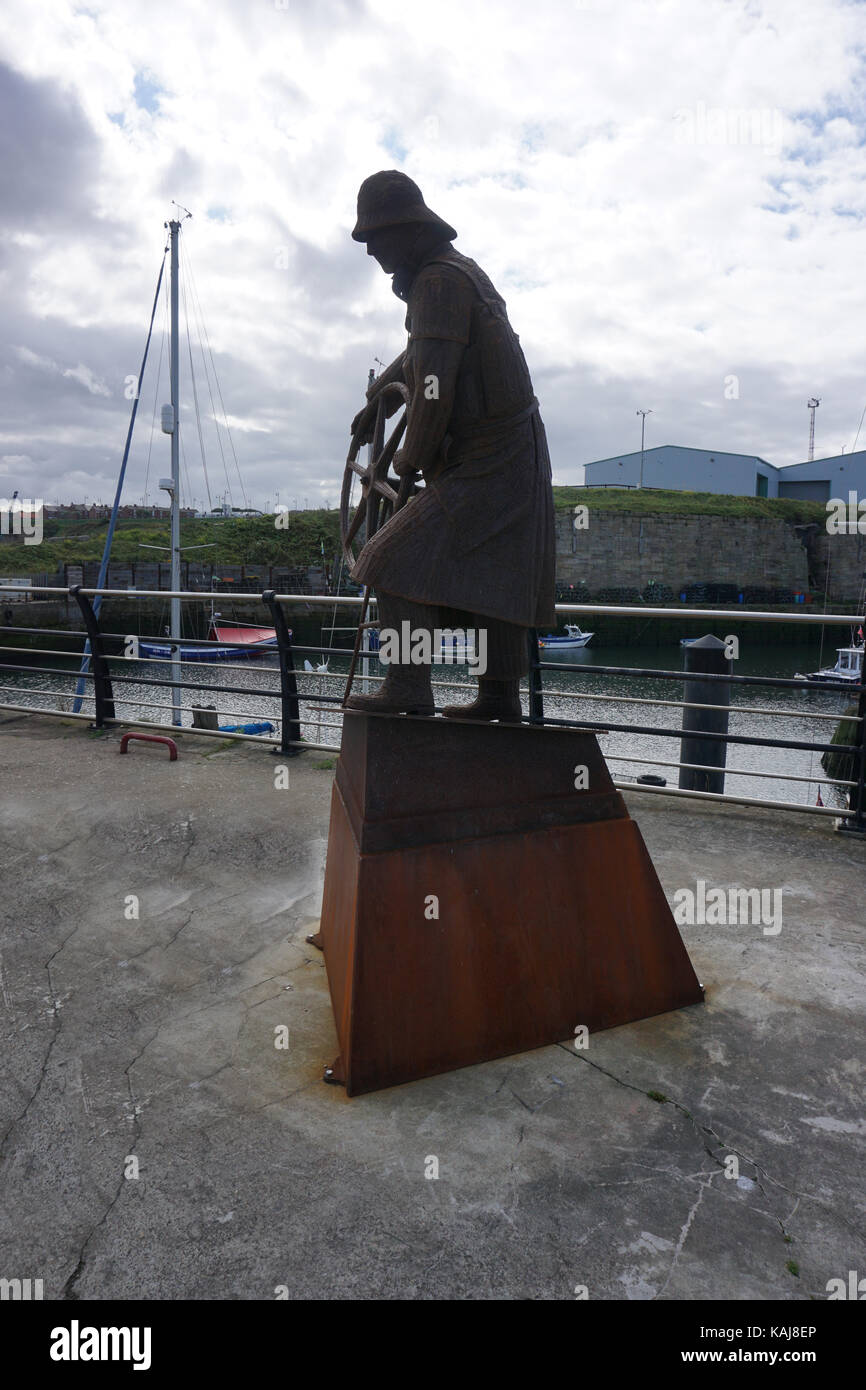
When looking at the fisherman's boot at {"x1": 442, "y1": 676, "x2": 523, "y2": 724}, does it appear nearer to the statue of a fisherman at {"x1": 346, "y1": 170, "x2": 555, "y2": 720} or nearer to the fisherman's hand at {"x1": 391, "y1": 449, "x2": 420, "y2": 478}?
the statue of a fisherman at {"x1": 346, "y1": 170, "x2": 555, "y2": 720}

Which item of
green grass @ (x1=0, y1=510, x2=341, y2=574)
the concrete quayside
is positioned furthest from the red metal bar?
green grass @ (x1=0, y1=510, x2=341, y2=574)

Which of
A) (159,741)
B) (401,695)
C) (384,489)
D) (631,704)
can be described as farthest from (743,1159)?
(631,704)

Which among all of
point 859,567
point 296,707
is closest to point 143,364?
point 296,707

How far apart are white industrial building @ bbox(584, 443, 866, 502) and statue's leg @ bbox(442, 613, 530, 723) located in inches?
2816

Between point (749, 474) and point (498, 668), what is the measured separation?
3026 inches

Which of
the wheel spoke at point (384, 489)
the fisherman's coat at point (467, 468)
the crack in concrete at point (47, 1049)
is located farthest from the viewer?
the wheel spoke at point (384, 489)

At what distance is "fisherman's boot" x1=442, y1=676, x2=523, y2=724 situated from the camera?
10.0ft

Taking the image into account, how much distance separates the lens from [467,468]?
2.63 m

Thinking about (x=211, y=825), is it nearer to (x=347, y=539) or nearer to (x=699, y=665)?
(x=347, y=539)

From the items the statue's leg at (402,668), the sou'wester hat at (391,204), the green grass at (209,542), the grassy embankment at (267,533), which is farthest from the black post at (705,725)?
the grassy embankment at (267,533)

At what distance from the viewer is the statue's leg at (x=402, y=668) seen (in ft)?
8.82

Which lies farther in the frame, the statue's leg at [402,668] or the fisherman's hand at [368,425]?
the fisherman's hand at [368,425]

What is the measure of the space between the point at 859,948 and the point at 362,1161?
215cm

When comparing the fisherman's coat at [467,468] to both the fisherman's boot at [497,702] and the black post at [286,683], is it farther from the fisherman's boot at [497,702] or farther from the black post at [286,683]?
the black post at [286,683]
